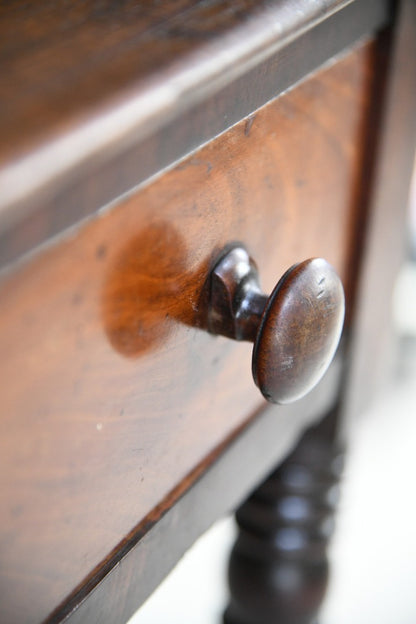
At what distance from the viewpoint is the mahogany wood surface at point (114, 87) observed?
0.21m

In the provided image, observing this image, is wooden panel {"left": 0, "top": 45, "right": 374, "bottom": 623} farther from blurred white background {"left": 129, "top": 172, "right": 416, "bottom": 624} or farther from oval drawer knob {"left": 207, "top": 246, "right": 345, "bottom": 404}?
blurred white background {"left": 129, "top": 172, "right": 416, "bottom": 624}

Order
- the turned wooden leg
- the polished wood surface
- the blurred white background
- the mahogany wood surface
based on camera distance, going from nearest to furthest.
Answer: the mahogany wood surface < the polished wood surface < the turned wooden leg < the blurred white background

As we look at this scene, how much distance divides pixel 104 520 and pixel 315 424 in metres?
0.32

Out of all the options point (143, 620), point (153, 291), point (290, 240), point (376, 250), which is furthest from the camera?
point (143, 620)

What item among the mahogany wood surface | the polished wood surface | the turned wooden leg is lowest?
the turned wooden leg

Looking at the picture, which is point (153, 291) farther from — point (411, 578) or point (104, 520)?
point (411, 578)

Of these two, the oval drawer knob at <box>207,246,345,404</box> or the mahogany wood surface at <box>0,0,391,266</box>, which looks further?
the oval drawer knob at <box>207,246,345,404</box>

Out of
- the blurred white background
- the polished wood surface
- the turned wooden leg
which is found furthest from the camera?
the blurred white background

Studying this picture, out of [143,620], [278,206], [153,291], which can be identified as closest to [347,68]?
[278,206]

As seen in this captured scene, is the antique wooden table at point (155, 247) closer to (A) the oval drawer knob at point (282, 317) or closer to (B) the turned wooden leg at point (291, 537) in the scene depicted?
(A) the oval drawer knob at point (282, 317)

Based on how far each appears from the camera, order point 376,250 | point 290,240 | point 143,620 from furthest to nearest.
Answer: point 143,620
point 376,250
point 290,240

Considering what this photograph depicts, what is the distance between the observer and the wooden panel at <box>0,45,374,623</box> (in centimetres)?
26

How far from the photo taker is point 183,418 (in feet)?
1.24

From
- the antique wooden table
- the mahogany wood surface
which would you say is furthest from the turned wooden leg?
the mahogany wood surface
